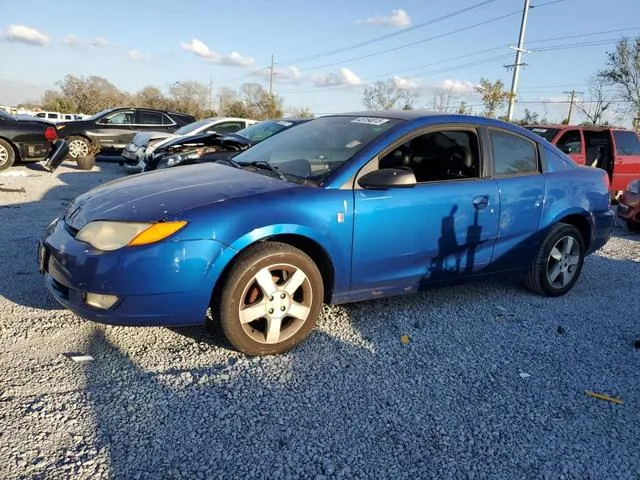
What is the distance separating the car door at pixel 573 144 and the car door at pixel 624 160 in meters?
0.91

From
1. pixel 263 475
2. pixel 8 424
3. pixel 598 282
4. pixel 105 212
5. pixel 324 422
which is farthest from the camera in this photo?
pixel 598 282

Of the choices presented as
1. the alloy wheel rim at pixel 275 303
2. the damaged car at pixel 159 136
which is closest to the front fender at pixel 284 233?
the alloy wheel rim at pixel 275 303

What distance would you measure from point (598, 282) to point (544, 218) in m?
1.51

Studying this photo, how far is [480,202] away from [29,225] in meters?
5.14

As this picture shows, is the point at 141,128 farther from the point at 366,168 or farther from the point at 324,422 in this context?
the point at 324,422

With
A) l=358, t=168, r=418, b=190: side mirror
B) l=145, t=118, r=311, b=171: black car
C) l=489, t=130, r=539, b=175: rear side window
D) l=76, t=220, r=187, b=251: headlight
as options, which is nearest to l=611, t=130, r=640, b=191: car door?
l=145, t=118, r=311, b=171: black car

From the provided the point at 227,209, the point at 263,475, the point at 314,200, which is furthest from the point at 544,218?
the point at 263,475

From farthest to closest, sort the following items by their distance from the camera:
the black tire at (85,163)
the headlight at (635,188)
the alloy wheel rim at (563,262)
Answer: the black tire at (85,163), the headlight at (635,188), the alloy wheel rim at (563,262)

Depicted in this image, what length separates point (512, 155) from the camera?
13.7 ft

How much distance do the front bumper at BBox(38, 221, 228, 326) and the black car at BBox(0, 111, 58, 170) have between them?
919 cm

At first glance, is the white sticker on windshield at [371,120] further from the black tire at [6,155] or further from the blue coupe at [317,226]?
the black tire at [6,155]

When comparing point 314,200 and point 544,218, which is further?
point 544,218

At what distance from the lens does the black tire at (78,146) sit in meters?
12.8

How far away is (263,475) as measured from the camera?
6.83ft
